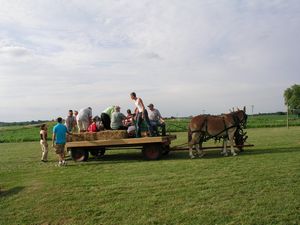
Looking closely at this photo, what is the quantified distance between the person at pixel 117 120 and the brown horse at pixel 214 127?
9.27 feet

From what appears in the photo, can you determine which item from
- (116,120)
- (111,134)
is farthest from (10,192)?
(116,120)

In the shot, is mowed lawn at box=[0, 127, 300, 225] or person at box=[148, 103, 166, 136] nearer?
mowed lawn at box=[0, 127, 300, 225]

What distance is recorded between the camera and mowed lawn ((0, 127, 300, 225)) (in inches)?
258

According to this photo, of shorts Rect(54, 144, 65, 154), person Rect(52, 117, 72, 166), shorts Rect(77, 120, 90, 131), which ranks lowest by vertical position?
shorts Rect(54, 144, 65, 154)

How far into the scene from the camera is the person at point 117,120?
14336 millimetres

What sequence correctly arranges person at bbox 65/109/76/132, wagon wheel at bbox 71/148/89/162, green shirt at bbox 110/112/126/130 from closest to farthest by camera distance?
green shirt at bbox 110/112/126/130
wagon wheel at bbox 71/148/89/162
person at bbox 65/109/76/132

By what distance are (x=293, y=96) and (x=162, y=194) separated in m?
99.9

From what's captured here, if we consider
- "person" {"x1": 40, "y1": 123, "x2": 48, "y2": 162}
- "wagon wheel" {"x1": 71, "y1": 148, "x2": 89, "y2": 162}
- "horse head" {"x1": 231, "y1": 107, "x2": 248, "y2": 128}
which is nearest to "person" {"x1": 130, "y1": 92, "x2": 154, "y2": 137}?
"wagon wheel" {"x1": 71, "y1": 148, "x2": 89, "y2": 162}

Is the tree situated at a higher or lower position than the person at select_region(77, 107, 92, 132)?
higher

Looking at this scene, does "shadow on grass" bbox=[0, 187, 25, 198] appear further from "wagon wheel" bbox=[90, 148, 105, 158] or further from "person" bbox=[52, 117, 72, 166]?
"wagon wheel" bbox=[90, 148, 105, 158]

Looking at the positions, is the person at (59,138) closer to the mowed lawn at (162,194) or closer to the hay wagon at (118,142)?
the hay wagon at (118,142)

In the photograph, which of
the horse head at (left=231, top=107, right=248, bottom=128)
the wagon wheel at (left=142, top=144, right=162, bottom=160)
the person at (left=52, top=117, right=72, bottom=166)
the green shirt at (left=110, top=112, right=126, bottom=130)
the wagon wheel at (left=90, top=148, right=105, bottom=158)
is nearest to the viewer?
the person at (left=52, top=117, right=72, bottom=166)

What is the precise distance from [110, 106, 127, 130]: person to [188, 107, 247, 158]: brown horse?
111 inches

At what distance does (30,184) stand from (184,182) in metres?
4.49
